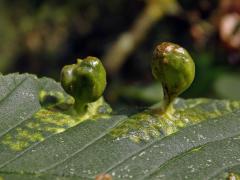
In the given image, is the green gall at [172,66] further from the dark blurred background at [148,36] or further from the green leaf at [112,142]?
the dark blurred background at [148,36]

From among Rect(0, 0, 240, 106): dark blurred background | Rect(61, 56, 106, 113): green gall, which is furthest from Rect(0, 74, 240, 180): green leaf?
Rect(0, 0, 240, 106): dark blurred background

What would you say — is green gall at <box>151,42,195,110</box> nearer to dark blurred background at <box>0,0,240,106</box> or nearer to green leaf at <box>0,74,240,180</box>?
green leaf at <box>0,74,240,180</box>

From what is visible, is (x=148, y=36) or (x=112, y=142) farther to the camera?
(x=148, y=36)

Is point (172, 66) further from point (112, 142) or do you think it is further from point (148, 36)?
point (148, 36)

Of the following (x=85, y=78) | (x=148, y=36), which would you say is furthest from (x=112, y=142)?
(x=148, y=36)

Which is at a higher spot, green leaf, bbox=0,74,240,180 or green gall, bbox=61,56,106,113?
green gall, bbox=61,56,106,113

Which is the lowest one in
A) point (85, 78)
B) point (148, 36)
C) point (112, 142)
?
point (148, 36)
